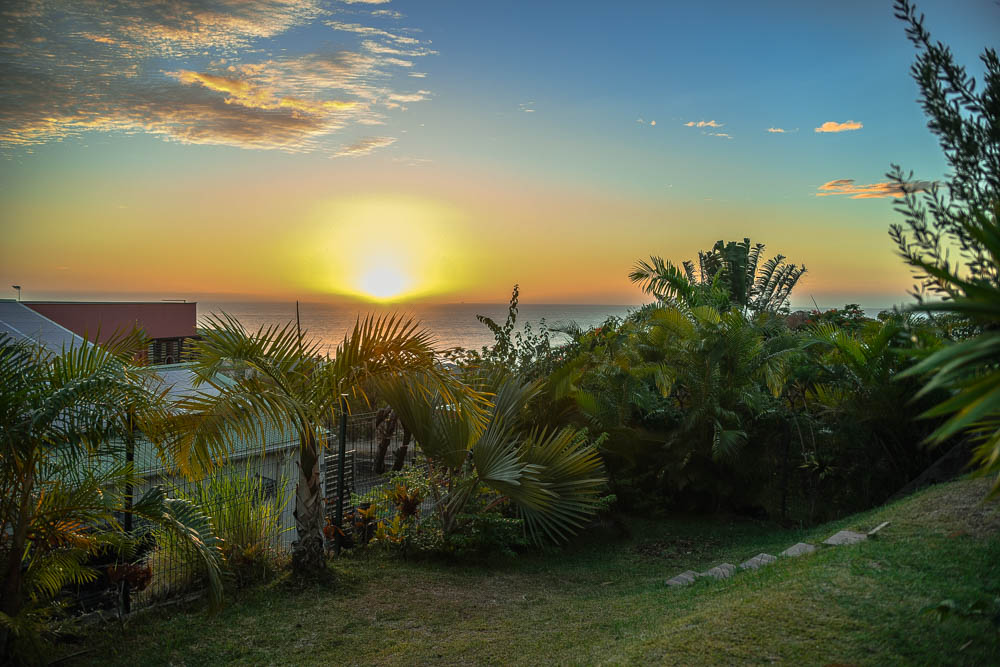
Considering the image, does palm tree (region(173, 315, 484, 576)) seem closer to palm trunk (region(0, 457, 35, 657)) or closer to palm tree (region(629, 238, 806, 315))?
palm trunk (region(0, 457, 35, 657))

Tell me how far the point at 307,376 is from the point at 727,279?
11.4 metres

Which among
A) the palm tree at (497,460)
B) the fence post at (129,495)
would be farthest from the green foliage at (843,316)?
the fence post at (129,495)

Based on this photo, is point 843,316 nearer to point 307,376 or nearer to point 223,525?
point 307,376

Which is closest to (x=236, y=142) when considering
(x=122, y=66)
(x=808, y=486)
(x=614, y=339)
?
(x=122, y=66)

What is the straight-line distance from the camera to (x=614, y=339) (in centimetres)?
1206

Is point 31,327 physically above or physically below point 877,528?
above

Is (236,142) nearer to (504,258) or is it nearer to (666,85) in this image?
(666,85)

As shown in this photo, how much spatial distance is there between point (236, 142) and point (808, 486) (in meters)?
13.3

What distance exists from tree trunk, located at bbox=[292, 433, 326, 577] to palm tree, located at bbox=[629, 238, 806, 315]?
7490 millimetres

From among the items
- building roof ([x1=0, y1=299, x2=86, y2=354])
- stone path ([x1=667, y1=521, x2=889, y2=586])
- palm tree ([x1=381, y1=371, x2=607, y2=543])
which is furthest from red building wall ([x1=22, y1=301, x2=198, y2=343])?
stone path ([x1=667, y1=521, x2=889, y2=586])

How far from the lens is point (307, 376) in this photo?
6.18m

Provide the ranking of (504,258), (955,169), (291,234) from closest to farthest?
1. (955,169)
2. (291,234)
3. (504,258)

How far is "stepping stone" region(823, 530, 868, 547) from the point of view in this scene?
19.5 feet

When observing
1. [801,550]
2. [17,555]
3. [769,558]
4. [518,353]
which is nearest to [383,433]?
[518,353]
